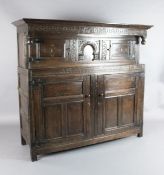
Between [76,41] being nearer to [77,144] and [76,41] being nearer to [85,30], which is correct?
[85,30]

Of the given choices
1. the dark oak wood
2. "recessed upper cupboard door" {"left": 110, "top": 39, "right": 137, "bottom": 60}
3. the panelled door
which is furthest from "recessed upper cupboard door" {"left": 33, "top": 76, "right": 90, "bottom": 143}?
"recessed upper cupboard door" {"left": 110, "top": 39, "right": 137, "bottom": 60}

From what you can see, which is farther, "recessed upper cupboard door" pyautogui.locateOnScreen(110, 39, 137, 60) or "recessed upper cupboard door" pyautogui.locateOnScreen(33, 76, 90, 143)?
"recessed upper cupboard door" pyautogui.locateOnScreen(110, 39, 137, 60)

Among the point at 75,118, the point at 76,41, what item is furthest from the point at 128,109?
the point at 76,41

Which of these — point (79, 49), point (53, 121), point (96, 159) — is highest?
point (79, 49)

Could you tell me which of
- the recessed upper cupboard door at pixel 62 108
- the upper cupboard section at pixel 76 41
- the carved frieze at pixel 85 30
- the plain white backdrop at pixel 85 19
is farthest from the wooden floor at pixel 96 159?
the carved frieze at pixel 85 30

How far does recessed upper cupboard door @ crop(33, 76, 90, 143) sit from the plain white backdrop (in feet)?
0.84

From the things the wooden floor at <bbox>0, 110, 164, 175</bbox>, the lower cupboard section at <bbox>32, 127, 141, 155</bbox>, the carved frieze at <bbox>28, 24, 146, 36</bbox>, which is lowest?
the wooden floor at <bbox>0, 110, 164, 175</bbox>

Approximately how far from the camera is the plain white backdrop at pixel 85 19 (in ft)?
10.2

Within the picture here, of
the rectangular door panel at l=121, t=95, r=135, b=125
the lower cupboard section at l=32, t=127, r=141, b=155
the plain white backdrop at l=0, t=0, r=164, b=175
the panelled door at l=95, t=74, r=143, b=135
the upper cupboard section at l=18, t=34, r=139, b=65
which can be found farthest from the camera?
the rectangular door panel at l=121, t=95, r=135, b=125

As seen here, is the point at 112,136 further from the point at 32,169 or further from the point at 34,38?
the point at 34,38

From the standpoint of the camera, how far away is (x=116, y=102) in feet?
10.9

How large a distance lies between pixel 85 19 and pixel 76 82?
1331 mm

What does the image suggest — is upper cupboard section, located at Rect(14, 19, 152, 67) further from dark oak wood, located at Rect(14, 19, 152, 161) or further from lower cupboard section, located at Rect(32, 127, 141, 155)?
lower cupboard section, located at Rect(32, 127, 141, 155)

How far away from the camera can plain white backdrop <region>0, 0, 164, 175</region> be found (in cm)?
312
